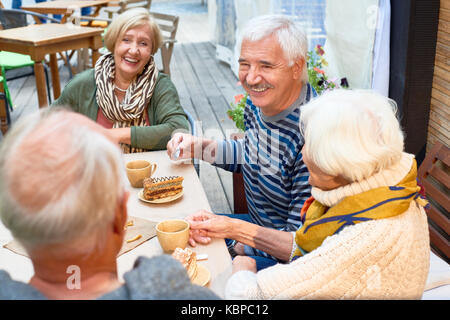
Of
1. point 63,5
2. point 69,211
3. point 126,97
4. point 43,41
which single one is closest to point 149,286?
point 69,211

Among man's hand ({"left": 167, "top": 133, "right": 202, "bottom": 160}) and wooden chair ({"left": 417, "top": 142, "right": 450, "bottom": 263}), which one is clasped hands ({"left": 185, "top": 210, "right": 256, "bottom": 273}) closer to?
man's hand ({"left": 167, "top": 133, "right": 202, "bottom": 160})

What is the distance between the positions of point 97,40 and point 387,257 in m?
4.42

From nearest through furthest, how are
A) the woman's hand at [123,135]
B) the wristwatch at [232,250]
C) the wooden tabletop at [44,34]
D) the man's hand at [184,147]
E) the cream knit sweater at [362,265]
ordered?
the cream knit sweater at [362,265] → the wristwatch at [232,250] → the man's hand at [184,147] → the woman's hand at [123,135] → the wooden tabletop at [44,34]

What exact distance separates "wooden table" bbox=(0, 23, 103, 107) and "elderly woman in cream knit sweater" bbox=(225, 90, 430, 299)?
3806 millimetres

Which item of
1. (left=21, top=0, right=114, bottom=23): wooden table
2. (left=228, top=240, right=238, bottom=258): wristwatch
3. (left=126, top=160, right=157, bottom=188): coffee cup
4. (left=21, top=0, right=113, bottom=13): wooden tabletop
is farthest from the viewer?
(left=21, top=0, right=113, bottom=13): wooden tabletop

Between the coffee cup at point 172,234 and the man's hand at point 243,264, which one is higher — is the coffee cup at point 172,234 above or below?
above

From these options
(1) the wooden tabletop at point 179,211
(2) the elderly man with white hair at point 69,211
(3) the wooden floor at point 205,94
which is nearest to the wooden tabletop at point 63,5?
(3) the wooden floor at point 205,94

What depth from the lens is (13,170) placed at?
707 millimetres

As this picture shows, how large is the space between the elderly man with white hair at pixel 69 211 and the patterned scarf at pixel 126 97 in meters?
1.60

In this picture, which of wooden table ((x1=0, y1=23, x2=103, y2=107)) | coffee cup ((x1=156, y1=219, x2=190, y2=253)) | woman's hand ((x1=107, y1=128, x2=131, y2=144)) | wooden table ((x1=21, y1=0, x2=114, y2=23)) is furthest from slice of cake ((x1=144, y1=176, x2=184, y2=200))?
wooden table ((x1=21, y1=0, x2=114, y2=23))

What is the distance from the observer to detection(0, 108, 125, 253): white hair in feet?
2.28

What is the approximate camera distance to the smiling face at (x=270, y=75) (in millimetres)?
1823

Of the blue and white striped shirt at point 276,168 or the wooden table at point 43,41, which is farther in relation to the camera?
the wooden table at point 43,41

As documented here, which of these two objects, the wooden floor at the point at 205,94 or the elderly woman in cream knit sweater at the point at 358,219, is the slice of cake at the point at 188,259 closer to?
the elderly woman in cream knit sweater at the point at 358,219
